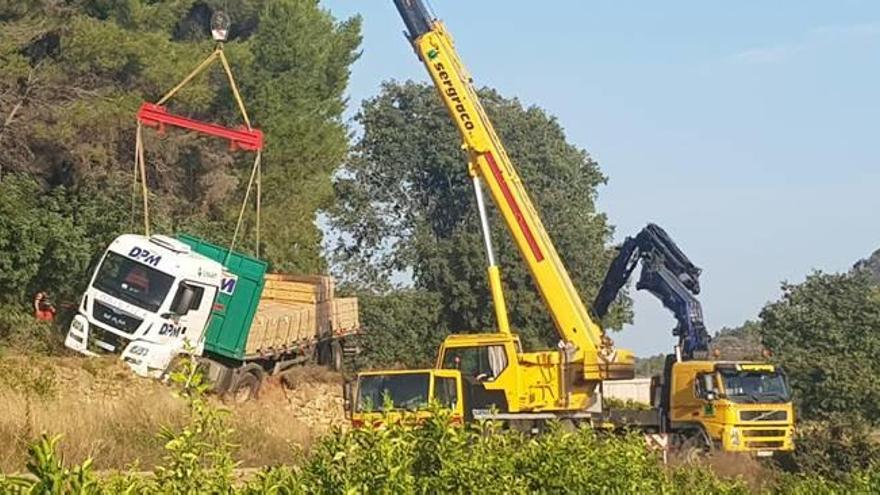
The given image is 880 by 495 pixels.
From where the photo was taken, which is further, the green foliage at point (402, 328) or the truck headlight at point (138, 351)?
the green foliage at point (402, 328)

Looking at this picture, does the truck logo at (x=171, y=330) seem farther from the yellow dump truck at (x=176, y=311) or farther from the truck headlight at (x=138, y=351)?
the truck headlight at (x=138, y=351)

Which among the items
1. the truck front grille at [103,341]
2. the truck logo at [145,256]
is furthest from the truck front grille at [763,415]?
the truck front grille at [103,341]

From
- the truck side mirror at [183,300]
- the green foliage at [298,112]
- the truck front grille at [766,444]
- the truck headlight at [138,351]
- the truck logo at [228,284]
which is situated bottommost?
the truck front grille at [766,444]

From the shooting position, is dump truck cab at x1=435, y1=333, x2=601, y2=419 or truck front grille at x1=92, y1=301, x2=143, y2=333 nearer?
dump truck cab at x1=435, y1=333, x2=601, y2=419

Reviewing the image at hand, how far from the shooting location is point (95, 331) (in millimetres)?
25547

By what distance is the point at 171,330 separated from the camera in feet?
82.4

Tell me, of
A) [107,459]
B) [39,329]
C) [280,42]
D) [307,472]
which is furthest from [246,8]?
[307,472]

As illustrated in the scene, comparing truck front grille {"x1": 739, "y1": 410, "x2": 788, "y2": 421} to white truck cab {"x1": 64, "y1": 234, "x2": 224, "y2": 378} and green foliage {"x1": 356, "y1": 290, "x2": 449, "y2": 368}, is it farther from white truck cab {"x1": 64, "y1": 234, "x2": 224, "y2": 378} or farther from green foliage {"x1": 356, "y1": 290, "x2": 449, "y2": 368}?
green foliage {"x1": 356, "y1": 290, "x2": 449, "y2": 368}

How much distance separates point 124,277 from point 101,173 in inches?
352

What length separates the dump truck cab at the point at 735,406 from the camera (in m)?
22.3

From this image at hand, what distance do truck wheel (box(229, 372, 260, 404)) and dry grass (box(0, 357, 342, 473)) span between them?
106 cm

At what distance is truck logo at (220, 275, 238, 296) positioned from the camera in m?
26.7

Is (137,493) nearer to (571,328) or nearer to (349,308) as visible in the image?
(571,328)

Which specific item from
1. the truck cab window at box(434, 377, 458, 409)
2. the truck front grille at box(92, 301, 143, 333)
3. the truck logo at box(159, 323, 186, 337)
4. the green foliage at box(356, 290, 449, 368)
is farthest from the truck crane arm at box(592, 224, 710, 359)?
the green foliage at box(356, 290, 449, 368)
